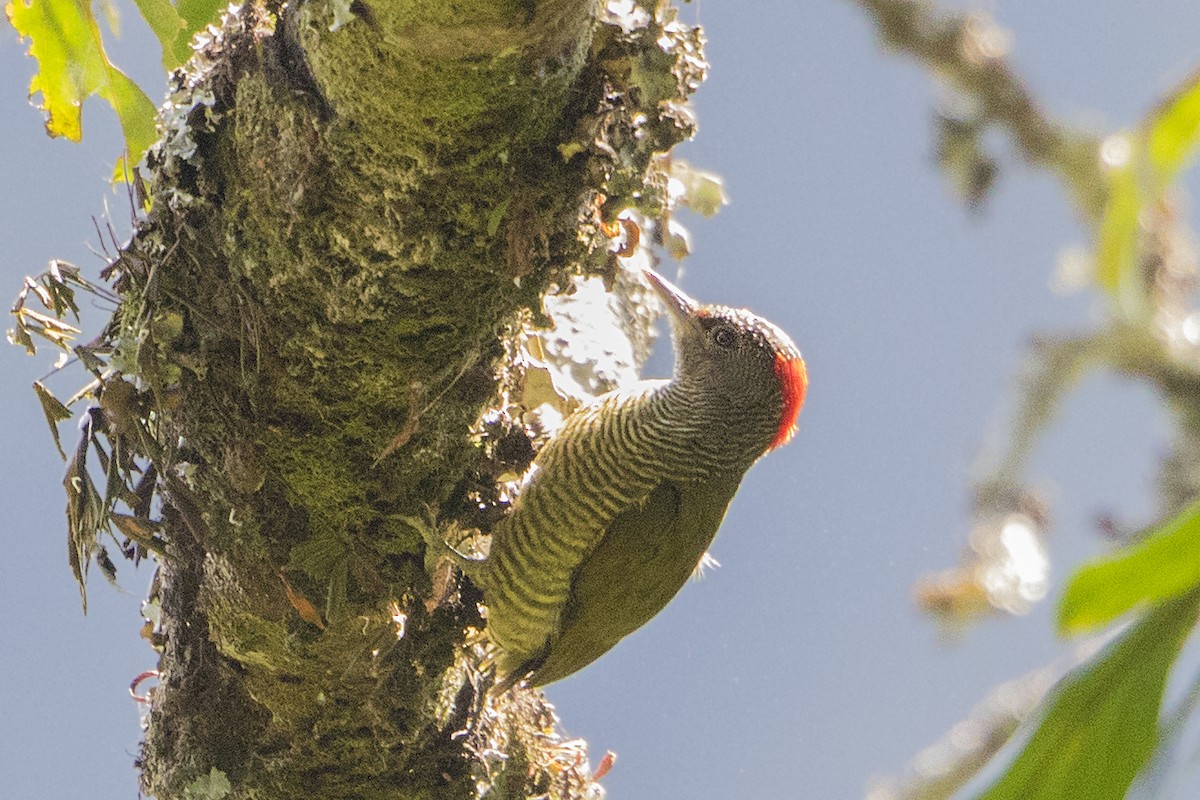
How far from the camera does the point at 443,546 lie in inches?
105

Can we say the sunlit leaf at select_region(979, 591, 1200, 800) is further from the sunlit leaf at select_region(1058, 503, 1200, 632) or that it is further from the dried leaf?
the dried leaf

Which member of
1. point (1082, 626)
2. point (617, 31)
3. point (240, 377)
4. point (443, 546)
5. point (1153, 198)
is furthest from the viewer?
point (443, 546)

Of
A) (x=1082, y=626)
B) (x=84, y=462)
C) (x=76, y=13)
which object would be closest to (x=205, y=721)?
(x=84, y=462)

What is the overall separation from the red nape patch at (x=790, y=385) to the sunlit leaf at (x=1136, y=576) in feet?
8.05

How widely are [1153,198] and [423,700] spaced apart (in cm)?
235

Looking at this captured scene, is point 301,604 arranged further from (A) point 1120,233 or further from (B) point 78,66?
(A) point 1120,233

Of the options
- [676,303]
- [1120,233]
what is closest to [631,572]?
[676,303]

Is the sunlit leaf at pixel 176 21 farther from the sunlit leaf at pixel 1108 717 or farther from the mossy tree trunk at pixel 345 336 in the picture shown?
the sunlit leaf at pixel 1108 717

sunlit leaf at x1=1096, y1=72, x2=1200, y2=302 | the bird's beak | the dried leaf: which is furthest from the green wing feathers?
sunlit leaf at x1=1096, y1=72, x2=1200, y2=302

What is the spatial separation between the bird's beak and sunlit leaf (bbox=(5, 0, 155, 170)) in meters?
1.46

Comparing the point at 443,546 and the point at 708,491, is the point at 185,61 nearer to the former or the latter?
the point at 443,546

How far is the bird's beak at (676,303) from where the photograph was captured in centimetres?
338

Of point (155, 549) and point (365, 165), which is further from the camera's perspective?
point (155, 549)

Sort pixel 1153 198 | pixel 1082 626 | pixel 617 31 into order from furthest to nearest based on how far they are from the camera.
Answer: pixel 617 31 → pixel 1153 198 → pixel 1082 626
